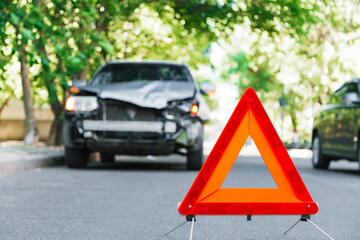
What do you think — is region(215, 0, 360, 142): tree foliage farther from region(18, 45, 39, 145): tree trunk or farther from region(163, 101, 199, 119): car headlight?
region(163, 101, 199, 119): car headlight

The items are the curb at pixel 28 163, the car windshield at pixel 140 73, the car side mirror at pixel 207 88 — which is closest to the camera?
the curb at pixel 28 163

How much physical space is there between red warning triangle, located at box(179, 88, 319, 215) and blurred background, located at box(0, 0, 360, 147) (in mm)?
6666

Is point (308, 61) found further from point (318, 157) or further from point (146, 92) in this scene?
point (146, 92)

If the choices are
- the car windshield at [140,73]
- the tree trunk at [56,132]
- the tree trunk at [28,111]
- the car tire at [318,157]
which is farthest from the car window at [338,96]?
the tree trunk at [56,132]

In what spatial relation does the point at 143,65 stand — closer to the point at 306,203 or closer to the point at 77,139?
the point at 77,139

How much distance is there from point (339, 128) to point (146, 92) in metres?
3.80

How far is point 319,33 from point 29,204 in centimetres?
2555

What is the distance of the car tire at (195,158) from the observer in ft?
36.7

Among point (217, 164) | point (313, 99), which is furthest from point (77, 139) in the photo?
point (313, 99)

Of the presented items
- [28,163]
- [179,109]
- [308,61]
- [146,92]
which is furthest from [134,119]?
[308,61]

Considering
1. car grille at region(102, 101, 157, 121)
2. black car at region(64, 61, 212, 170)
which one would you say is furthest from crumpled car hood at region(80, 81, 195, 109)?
car grille at region(102, 101, 157, 121)

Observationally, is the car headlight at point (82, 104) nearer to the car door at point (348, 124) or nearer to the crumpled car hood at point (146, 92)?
the crumpled car hood at point (146, 92)

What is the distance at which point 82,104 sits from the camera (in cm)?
1067

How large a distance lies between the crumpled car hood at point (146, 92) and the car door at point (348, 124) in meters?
2.82
